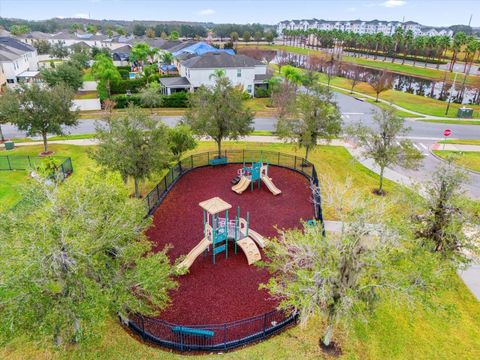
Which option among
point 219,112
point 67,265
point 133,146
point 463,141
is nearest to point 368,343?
point 67,265

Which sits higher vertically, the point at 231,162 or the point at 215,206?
the point at 215,206

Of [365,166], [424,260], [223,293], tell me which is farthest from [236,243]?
[365,166]

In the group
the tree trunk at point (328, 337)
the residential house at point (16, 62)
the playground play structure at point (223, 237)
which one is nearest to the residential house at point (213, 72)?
the residential house at point (16, 62)

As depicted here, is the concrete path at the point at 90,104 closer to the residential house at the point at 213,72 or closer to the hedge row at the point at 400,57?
the residential house at the point at 213,72

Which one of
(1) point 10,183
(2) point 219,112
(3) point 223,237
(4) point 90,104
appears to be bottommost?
(1) point 10,183

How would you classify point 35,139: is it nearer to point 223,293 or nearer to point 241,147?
point 241,147

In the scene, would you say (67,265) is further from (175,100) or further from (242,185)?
(175,100)
